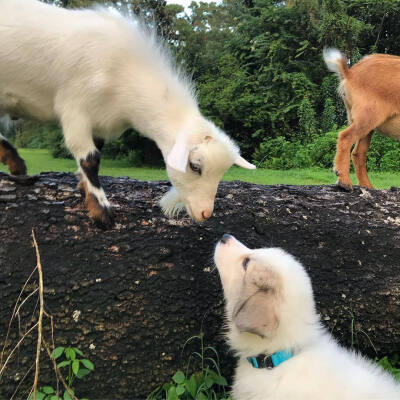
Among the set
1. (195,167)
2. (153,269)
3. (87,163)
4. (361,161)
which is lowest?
(153,269)

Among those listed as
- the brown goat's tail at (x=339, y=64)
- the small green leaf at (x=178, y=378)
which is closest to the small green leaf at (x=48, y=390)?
the small green leaf at (x=178, y=378)

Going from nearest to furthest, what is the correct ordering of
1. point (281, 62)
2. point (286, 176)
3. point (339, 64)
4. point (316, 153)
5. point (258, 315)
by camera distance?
point (258, 315)
point (339, 64)
point (286, 176)
point (316, 153)
point (281, 62)

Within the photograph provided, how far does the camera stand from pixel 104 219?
2.31 m

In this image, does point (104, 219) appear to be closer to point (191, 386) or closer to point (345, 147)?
point (191, 386)

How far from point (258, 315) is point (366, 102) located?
329 cm

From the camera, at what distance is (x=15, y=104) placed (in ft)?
8.25

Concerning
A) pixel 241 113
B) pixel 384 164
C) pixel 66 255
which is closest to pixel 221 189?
pixel 66 255

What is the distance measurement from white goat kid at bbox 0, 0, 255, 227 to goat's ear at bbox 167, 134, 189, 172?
3 cm

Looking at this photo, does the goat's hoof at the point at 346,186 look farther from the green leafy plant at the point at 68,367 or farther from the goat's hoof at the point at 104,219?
the green leafy plant at the point at 68,367

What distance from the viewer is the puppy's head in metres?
→ 2.01

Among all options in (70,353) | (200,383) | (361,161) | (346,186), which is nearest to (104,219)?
(70,353)

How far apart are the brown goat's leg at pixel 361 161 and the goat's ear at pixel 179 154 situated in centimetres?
289

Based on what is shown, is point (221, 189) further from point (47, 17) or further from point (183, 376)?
point (47, 17)

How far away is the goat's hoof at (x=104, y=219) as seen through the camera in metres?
2.30
